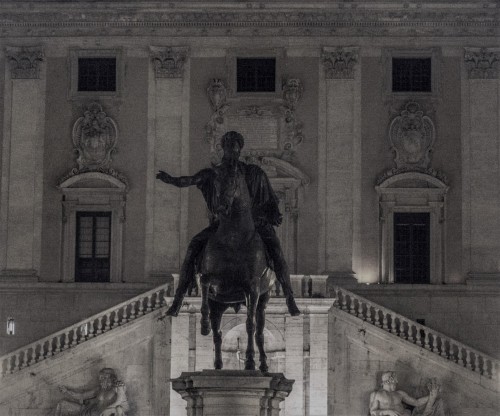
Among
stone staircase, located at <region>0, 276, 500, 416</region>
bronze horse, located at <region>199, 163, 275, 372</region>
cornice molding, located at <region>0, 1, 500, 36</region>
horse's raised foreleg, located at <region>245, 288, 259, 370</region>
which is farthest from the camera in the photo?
cornice molding, located at <region>0, 1, 500, 36</region>

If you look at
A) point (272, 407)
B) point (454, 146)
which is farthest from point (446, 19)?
point (272, 407)

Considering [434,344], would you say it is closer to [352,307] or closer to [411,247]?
[352,307]

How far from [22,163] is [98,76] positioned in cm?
332

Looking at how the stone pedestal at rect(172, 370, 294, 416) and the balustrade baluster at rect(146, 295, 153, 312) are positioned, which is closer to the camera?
the stone pedestal at rect(172, 370, 294, 416)

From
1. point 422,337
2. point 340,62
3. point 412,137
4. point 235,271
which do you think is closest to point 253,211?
point 235,271

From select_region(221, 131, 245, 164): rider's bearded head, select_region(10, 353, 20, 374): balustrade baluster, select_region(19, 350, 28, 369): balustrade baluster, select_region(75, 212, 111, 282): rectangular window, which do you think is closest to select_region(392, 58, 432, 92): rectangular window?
A: select_region(75, 212, 111, 282): rectangular window

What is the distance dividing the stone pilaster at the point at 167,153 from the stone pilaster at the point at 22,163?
10.3 feet

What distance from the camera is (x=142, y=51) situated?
5456cm

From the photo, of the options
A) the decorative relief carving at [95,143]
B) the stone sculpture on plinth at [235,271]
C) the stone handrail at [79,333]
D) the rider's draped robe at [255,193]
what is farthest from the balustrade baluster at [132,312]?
the rider's draped robe at [255,193]

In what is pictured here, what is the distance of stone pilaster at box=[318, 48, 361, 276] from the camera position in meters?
53.5

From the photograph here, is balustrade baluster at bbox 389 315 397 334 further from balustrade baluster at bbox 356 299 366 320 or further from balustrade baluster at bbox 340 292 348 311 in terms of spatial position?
balustrade baluster at bbox 340 292 348 311

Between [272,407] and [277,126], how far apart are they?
27.0 metres

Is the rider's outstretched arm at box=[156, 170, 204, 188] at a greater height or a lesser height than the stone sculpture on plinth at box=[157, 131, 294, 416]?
greater

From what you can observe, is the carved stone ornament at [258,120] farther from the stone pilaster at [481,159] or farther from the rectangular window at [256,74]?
the stone pilaster at [481,159]
